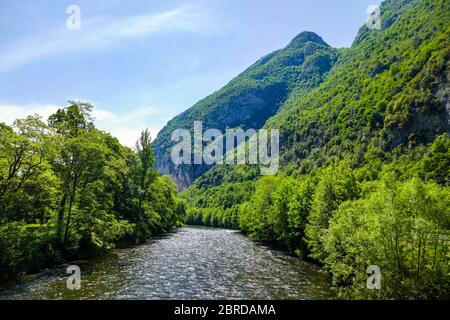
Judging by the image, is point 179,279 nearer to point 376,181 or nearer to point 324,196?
point 324,196

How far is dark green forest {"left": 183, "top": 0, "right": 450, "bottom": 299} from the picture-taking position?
23672 mm

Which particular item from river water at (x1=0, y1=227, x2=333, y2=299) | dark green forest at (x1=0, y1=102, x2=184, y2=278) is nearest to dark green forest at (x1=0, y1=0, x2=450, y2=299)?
dark green forest at (x1=0, y1=102, x2=184, y2=278)

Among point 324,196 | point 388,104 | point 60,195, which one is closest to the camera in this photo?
point 60,195

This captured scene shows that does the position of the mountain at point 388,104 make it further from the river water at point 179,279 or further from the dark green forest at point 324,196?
the river water at point 179,279

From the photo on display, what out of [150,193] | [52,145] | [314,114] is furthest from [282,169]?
[52,145]

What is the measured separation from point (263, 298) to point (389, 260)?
10161mm

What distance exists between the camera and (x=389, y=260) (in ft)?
78.8

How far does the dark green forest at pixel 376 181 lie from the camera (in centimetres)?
2367

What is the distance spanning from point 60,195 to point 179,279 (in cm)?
1995

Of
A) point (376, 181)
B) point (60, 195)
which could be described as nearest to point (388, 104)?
point (376, 181)

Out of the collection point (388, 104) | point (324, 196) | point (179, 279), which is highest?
point (388, 104)

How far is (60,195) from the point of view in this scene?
43.1 metres
